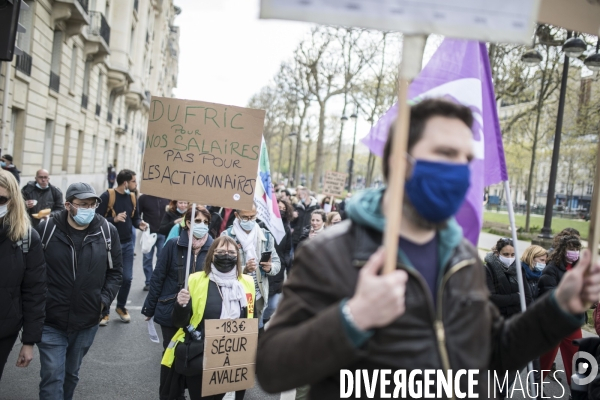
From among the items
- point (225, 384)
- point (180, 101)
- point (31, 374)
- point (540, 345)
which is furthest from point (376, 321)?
point (31, 374)

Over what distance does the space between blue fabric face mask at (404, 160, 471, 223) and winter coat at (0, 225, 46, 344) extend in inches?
123

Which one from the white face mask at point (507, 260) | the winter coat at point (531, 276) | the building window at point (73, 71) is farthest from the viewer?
the building window at point (73, 71)

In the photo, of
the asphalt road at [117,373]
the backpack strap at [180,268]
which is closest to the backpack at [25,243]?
the backpack strap at [180,268]

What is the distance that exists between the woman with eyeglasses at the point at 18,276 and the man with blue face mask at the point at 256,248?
7.46ft

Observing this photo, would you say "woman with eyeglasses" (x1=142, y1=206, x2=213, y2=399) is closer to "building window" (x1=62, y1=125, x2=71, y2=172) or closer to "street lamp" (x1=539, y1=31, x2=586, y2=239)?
"street lamp" (x1=539, y1=31, x2=586, y2=239)

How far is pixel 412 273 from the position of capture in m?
1.61

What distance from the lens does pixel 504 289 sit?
552cm

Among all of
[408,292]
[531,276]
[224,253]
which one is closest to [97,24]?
[224,253]

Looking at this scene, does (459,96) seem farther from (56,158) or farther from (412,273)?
(56,158)

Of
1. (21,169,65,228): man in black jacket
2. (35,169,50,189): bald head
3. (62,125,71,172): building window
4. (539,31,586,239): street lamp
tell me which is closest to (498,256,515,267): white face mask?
(21,169,65,228): man in black jacket

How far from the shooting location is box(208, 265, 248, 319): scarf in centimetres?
455

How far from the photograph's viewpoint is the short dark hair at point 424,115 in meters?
1.68

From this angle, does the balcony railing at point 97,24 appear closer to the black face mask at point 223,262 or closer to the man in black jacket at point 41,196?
the man in black jacket at point 41,196

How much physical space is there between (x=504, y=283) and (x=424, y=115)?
4.30 m
